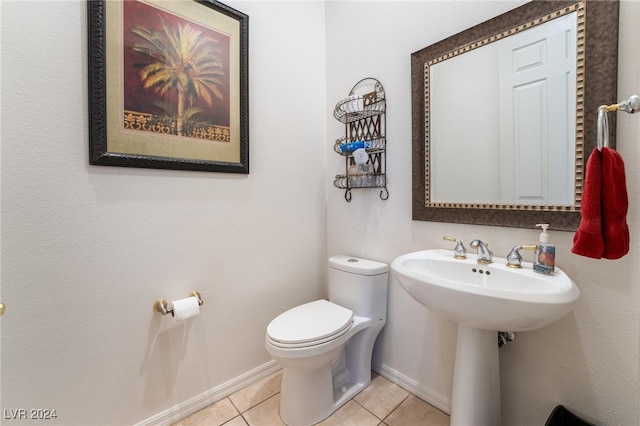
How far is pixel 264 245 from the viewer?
63.4 inches

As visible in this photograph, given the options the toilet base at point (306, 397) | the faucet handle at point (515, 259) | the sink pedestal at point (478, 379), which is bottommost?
the toilet base at point (306, 397)

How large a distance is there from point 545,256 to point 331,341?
0.88 meters

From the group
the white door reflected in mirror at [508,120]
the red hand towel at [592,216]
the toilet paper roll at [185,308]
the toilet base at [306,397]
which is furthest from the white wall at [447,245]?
the toilet paper roll at [185,308]

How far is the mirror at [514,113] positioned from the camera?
0.92m

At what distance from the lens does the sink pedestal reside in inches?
40.3

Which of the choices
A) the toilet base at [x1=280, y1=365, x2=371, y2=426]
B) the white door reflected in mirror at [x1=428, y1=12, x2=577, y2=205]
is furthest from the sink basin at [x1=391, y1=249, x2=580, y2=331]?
the toilet base at [x1=280, y1=365, x2=371, y2=426]

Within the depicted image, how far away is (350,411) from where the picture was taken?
4.41 feet

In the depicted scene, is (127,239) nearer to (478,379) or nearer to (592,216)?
(478,379)

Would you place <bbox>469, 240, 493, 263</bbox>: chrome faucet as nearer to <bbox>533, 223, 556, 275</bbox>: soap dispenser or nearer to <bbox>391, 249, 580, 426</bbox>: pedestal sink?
<bbox>391, 249, 580, 426</bbox>: pedestal sink

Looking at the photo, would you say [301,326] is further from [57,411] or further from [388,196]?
[57,411]

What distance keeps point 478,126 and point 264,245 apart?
1.25 metres


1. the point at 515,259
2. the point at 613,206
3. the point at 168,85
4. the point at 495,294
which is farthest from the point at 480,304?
the point at 168,85

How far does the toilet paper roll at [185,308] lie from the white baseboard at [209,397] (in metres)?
0.49

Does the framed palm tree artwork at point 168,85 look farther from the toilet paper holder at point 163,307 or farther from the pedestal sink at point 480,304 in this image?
the pedestal sink at point 480,304
